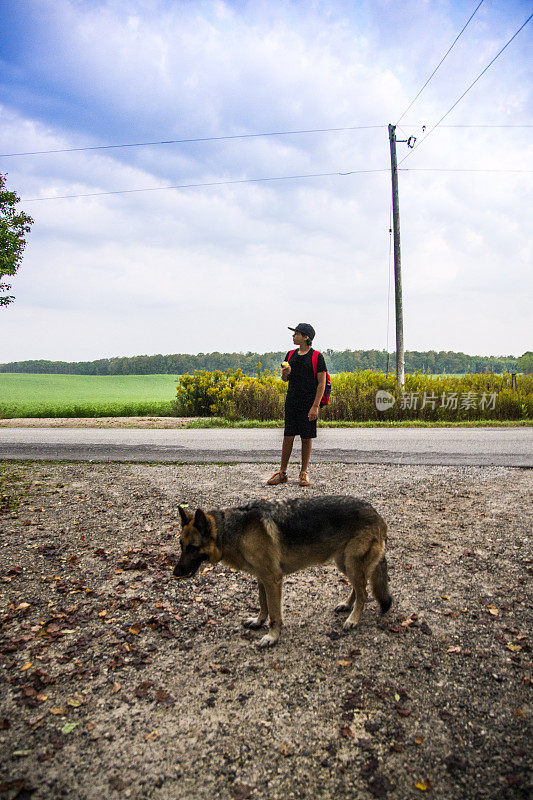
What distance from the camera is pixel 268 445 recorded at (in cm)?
1214

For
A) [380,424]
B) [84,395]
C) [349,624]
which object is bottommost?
[349,624]

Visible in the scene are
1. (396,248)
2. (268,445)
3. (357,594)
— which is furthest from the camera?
(396,248)

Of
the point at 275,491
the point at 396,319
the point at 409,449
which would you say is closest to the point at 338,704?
the point at 275,491

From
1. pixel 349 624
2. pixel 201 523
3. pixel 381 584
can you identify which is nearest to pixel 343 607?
pixel 349 624

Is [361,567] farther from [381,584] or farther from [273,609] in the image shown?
[273,609]

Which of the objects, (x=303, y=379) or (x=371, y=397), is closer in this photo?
(x=303, y=379)

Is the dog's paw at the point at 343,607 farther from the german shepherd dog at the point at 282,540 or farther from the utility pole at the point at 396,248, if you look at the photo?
the utility pole at the point at 396,248

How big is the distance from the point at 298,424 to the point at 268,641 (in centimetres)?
472

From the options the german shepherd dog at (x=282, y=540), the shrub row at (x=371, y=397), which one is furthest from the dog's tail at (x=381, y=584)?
the shrub row at (x=371, y=397)

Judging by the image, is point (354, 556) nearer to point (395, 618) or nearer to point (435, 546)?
point (395, 618)

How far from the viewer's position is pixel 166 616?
170 inches

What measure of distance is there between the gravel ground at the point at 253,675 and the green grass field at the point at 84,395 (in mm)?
16285

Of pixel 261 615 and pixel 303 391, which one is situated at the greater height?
pixel 303 391

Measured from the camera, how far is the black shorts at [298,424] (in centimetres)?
820
